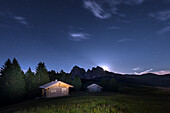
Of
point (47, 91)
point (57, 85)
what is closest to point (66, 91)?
point (57, 85)

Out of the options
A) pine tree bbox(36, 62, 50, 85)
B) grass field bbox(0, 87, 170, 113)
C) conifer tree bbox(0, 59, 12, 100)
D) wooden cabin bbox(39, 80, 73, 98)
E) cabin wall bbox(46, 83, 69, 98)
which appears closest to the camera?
grass field bbox(0, 87, 170, 113)

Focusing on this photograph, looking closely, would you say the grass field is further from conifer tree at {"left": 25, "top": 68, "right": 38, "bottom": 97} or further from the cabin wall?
conifer tree at {"left": 25, "top": 68, "right": 38, "bottom": 97}

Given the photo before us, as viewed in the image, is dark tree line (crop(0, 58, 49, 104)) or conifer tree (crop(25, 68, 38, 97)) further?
conifer tree (crop(25, 68, 38, 97))

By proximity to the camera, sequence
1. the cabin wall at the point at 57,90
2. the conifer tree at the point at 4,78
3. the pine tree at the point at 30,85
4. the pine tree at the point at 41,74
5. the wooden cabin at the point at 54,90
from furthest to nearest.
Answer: the pine tree at the point at 41,74, the pine tree at the point at 30,85, the cabin wall at the point at 57,90, the wooden cabin at the point at 54,90, the conifer tree at the point at 4,78

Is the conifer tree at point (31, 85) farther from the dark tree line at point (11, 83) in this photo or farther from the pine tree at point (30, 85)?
the dark tree line at point (11, 83)

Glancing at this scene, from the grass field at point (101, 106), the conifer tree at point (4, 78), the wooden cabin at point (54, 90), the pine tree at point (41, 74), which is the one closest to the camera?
the grass field at point (101, 106)

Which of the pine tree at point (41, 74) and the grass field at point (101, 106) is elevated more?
the pine tree at point (41, 74)

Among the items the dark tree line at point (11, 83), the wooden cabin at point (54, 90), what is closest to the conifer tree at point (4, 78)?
the dark tree line at point (11, 83)

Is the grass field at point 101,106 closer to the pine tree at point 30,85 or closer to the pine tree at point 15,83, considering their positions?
the pine tree at point 15,83

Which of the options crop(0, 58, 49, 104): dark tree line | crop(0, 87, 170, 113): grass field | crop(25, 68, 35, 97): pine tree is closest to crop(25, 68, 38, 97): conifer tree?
crop(25, 68, 35, 97): pine tree

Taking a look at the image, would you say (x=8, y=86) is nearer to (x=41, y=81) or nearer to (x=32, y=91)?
(x=32, y=91)

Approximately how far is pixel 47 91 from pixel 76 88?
3149 centimetres

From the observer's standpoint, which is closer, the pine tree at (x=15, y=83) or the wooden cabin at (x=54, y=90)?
the pine tree at (x=15, y=83)

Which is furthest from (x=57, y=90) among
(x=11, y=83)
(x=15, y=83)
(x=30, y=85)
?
(x=11, y=83)
